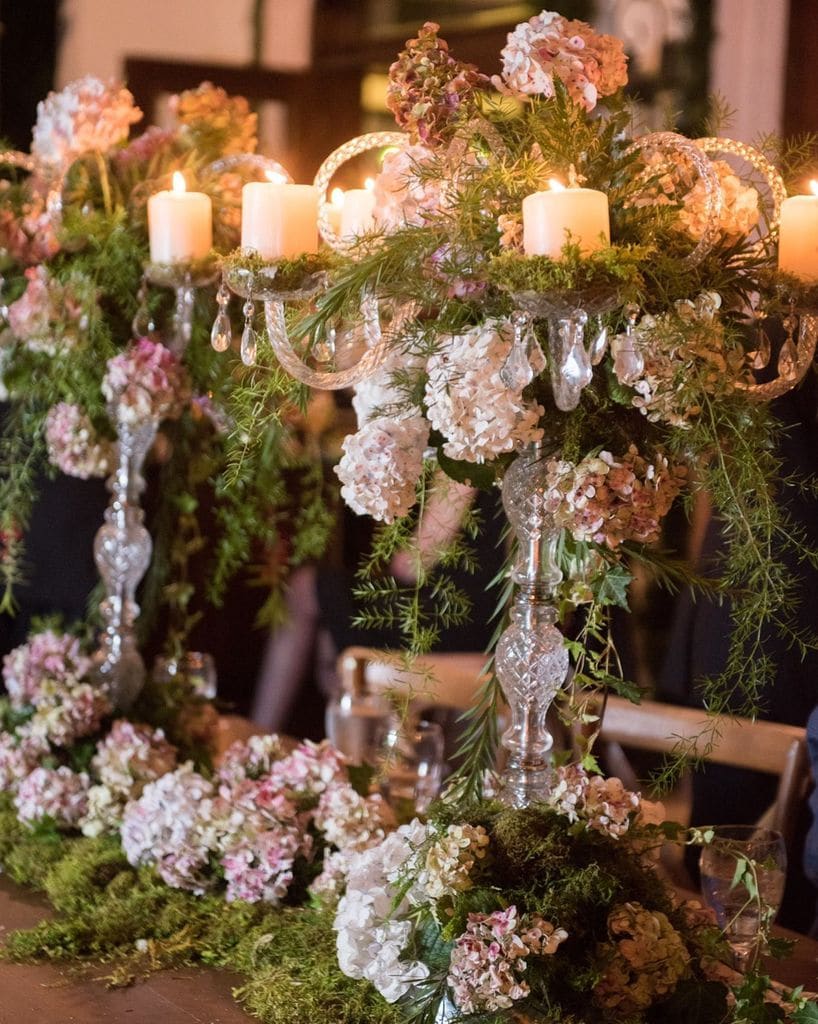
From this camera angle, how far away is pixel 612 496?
126 cm

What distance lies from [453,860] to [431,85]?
0.69 meters

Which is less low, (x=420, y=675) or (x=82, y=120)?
(x=82, y=120)

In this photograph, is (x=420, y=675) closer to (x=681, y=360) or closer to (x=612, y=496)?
(x=612, y=496)

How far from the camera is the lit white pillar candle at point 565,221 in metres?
1.18

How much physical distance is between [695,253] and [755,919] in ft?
2.09

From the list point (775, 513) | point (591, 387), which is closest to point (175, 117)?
point (591, 387)

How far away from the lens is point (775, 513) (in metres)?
1.27

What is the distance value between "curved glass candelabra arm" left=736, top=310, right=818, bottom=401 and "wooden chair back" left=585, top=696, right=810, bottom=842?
697mm

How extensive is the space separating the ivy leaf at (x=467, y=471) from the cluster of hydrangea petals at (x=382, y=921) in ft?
1.08

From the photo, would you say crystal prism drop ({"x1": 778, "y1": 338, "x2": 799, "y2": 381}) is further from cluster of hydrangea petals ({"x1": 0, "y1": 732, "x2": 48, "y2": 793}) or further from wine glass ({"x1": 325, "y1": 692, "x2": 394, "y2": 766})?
cluster of hydrangea petals ({"x1": 0, "y1": 732, "x2": 48, "y2": 793})

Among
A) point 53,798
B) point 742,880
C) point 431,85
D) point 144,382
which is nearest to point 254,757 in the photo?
point 53,798

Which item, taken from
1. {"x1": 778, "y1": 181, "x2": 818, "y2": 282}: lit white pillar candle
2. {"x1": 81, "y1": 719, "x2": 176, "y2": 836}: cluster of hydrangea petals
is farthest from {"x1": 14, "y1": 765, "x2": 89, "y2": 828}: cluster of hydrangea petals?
{"x1": 778, "y1": 181, "x2": 818, "y2": 282}: lit white pillar candle

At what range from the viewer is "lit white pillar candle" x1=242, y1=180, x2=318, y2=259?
4.55ft

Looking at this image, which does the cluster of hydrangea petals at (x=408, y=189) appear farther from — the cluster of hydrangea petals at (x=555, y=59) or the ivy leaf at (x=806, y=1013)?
the ivy leaf at (x=806, y=1013)
